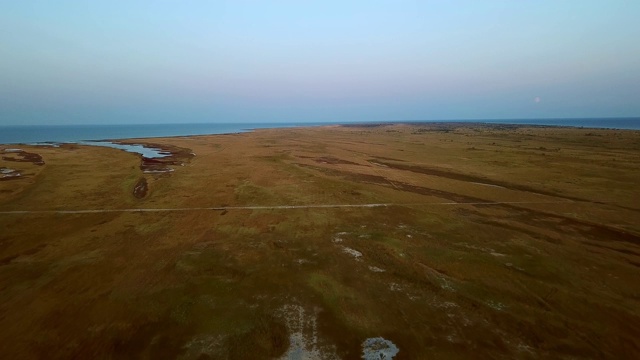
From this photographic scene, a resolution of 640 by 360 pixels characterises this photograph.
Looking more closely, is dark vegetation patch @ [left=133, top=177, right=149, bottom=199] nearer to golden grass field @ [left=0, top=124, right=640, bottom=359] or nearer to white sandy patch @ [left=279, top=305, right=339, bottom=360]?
golden grass field @ [left=0, top=124, right=640, bottom=359]

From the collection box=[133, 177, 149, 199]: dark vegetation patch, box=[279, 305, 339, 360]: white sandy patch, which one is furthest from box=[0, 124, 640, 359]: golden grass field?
box=[133, 177, 149, 199]: dark vegetation patch

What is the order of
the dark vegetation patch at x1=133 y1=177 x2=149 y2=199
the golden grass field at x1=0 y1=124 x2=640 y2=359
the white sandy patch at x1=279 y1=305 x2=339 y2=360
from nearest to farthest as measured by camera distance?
the white sandy patch at x1=279 y1=305 x2=339 y2=360 < the golden grass field at x1=0 y1=124 x2=640 y2=359 < the dark vegetation patch at x1=133 y1=177 x2=149 y2=199

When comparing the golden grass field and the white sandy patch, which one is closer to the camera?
the white sandy patch

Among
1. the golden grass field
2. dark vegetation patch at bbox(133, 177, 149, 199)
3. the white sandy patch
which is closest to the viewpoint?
the white sandy patch

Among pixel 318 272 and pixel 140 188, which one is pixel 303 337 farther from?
pixel 140 188

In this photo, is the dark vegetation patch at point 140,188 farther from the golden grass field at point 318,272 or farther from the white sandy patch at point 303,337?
the white sandy patch at point 303,337

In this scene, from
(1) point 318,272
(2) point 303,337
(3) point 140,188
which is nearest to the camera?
(2) point 303,337

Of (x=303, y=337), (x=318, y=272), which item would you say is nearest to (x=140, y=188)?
(x=318, y=272)

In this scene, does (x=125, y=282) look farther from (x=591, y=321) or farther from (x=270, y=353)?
(x=591, y=321)


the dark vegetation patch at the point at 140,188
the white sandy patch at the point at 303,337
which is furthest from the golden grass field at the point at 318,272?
the dark vegetation patch at the point at 140,188
